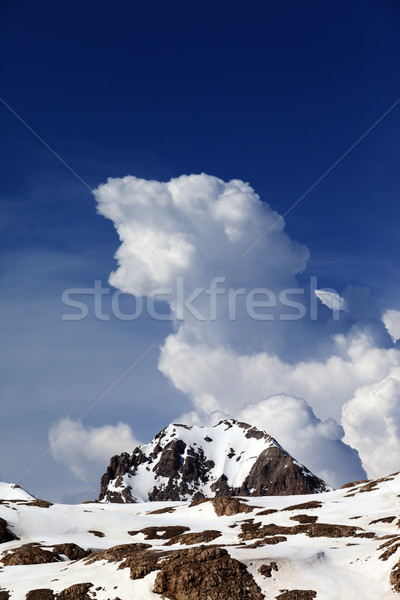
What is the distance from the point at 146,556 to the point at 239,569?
35.1ft

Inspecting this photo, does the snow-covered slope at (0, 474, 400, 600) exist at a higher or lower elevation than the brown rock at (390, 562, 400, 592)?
higher

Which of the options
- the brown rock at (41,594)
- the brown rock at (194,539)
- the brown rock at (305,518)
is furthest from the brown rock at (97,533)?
the brown rock at (41,594)

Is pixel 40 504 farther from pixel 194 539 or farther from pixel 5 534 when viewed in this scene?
pixel 194 539

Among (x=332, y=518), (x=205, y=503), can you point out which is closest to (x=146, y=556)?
(x=332, y=518)

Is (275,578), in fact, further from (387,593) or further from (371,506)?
(371,506)

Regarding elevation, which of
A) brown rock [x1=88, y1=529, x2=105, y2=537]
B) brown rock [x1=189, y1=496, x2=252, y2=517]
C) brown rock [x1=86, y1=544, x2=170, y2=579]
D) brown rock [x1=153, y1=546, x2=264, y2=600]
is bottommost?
brown rock [x1=153, y1=546, x2=264, y2=600]

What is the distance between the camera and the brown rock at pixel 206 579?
39.4 m

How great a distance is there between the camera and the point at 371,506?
9350 cm

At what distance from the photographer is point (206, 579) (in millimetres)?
40594

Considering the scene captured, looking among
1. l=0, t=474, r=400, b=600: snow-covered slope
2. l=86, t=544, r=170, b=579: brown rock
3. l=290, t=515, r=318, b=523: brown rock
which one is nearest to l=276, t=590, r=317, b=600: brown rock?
l=0, t=474, r=400, b=600: snow-covered slope

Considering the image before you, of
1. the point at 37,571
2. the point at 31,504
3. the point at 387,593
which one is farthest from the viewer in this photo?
the point at 31,504

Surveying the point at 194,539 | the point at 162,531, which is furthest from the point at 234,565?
the point at 162,531

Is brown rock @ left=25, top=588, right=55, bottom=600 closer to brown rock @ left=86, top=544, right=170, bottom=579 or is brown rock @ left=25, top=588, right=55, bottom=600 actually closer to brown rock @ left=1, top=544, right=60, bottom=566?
brown rock @ left=86, top=544, right=170, bottom=579

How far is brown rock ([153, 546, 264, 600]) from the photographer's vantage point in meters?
39.4
